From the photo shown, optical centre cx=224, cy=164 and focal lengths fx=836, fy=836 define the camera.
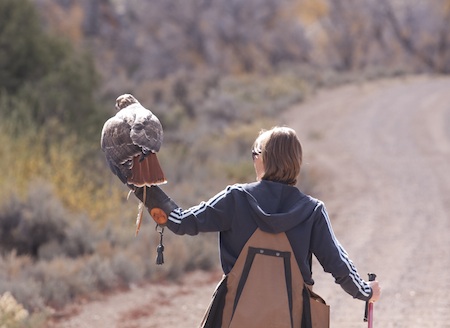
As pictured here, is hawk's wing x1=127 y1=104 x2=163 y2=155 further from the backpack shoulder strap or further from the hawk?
the backpack shoulder strap

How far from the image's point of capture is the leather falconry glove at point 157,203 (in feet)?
11.9

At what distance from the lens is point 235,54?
40156mm

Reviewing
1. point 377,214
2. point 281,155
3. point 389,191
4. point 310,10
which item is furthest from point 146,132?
point 310,10

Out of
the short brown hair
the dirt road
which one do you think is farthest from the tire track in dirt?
the short brown hair

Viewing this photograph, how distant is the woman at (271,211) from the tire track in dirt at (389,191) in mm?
3711

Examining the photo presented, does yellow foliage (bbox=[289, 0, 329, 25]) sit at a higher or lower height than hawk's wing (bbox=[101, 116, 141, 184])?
higher

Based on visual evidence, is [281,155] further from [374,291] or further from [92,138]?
[92,138]

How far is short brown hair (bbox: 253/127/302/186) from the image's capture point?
11.9 ft

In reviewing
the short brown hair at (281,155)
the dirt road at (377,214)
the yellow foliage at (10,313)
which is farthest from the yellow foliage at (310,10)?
the short brown hair at (281,155)

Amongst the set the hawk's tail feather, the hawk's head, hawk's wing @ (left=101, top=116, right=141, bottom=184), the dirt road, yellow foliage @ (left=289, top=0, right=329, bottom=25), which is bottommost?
the dirt road

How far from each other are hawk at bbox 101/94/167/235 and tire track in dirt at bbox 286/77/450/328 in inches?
160

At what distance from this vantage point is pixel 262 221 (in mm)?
3568

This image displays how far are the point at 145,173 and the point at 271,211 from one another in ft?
1.86

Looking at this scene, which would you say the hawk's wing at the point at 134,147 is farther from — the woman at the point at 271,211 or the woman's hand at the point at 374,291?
the woman's hand at the point at 374,291
